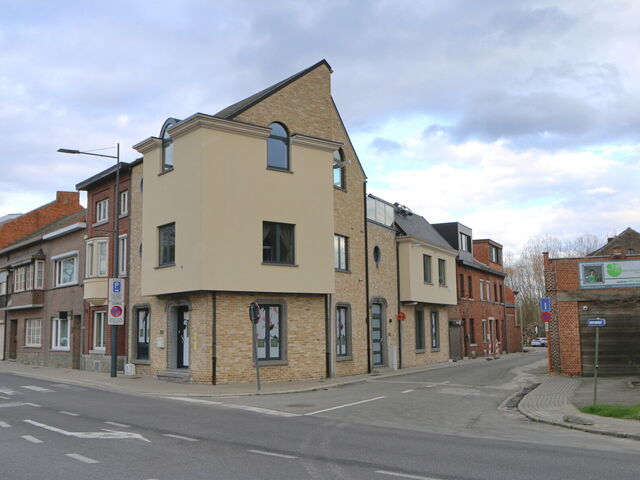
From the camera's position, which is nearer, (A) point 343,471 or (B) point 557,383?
(A) point 343,471

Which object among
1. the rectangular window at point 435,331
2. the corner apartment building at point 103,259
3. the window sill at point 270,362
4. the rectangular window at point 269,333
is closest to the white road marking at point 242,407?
the window sill at point 270,362

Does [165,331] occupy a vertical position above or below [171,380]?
above

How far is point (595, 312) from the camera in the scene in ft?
77.7

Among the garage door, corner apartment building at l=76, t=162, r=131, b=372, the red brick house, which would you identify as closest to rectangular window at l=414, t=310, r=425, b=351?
the red brick house

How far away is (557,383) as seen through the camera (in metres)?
20.8

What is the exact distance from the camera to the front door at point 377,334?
90.3 ft

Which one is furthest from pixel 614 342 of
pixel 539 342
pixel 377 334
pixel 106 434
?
pixel 539 342

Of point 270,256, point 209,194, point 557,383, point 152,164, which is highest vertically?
point 152,164

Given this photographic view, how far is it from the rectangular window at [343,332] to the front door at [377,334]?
260 centimetres

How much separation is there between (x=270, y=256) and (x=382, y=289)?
808 cm

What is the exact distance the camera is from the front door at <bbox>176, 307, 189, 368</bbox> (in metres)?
21.8

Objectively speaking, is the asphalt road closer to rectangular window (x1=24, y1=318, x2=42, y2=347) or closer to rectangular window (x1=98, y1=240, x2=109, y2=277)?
rectangular window (x1=98, y1=240, x2=109, y2=277)

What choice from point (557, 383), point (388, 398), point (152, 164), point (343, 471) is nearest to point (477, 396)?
point (388, 398)

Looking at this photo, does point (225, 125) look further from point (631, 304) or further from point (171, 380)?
point (631, 304)
